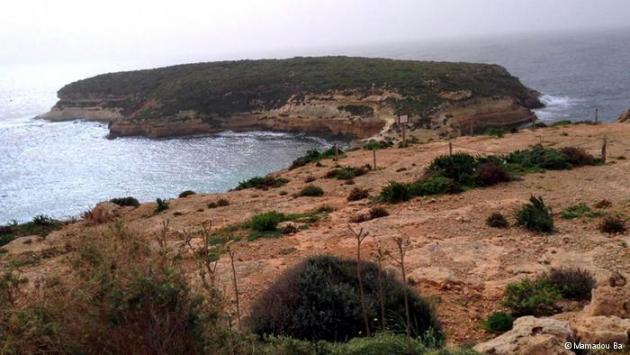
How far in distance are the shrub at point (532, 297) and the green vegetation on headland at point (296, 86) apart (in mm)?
45008

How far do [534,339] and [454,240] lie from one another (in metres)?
6.46

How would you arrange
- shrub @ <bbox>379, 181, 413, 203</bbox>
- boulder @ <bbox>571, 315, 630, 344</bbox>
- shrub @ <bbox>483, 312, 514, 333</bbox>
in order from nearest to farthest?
boulder @ <bbox>571, 315, 630, 344</bbox>, shrub @ <bbox>483, 312, 514, 333</bbox>, shrub @ <bbox>379, 181, 413, 203</bbox>

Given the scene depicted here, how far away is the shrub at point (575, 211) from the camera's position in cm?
1237

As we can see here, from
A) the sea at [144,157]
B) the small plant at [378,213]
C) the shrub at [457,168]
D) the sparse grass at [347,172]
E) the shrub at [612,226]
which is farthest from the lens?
the sea at [144,157]

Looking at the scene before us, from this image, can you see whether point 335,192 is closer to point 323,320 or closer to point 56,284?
point 323,320

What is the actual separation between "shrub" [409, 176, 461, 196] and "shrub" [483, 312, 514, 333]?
29.5 ft

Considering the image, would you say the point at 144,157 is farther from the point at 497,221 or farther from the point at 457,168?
the point at 497,221

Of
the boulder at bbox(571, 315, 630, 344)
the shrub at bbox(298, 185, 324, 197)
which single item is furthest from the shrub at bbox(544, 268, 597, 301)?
the shrub at bbox(298, 185, 324, 197)

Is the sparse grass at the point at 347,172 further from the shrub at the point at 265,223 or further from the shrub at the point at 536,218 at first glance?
the shrub at the point at 536,218

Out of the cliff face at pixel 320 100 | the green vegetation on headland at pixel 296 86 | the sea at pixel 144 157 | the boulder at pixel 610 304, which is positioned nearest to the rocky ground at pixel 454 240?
the boulder at pixel 610 304

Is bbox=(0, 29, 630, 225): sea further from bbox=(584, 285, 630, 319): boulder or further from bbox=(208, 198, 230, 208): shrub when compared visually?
bbox=(584, 285, 630, 319): boulder

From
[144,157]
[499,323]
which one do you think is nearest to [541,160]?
[499,323]

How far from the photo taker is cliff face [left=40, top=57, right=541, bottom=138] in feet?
176

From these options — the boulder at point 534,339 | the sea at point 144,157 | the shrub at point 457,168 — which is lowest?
the sea at point 144,157
